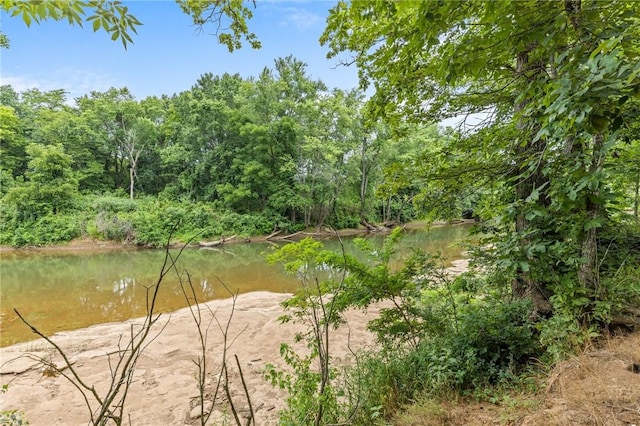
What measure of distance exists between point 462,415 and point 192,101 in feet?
70.5

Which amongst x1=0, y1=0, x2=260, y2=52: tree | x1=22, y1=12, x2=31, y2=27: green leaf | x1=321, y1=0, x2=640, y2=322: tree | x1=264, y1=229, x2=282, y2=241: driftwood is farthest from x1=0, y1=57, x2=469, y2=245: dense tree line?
x1=22, y1=12, x2=31, y2=27: green leaf

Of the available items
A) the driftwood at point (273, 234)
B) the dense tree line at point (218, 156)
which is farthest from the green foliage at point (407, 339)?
the driftwood at point (273, 234)

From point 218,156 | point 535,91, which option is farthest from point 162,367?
point 218,156

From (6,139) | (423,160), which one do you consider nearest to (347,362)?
(423,160)

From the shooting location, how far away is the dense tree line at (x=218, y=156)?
17.2 m

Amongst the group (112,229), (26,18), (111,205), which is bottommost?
(112,229)

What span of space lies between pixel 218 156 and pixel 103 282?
508 inches

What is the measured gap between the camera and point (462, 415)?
1.98 m

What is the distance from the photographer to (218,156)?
20.8 meters

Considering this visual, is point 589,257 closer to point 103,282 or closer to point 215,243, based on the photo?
point 103,282

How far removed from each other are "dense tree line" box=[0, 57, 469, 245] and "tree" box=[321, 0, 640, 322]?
1428 centimetres

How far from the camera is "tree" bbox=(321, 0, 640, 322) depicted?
49.8 inches

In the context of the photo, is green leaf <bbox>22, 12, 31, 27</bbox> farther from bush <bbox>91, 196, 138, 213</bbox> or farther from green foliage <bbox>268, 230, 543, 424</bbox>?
bush <bbox>91, 196, 138, 213</bbox>

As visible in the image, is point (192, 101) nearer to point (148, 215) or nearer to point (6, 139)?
point (148, 215)
